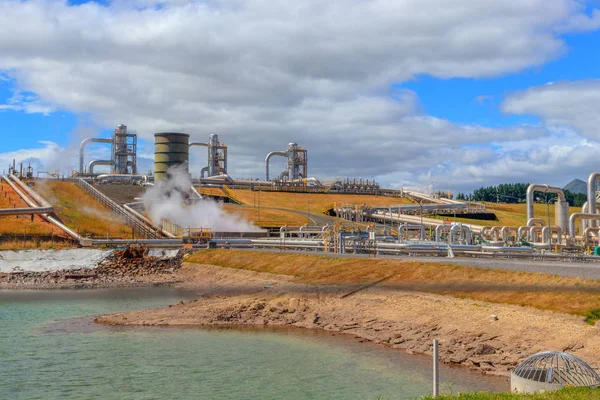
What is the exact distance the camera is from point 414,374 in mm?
18844

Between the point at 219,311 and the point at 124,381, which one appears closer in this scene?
the point at 124,381

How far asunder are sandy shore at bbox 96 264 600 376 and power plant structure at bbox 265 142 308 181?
9386 cm

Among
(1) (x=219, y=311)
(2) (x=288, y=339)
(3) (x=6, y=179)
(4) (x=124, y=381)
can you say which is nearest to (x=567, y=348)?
(2) (x=288, y=339)

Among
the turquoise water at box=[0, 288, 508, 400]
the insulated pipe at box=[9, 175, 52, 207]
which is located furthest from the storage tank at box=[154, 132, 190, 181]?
the turquoise water at box=[0, 288, 508, 400]

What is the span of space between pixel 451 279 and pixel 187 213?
49647 millimetres

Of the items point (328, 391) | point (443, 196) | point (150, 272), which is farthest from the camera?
point (443, 196)

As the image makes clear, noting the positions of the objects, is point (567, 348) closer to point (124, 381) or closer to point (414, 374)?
point (414, 374)

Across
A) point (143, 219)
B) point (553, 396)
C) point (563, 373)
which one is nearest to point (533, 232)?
point (143, 219)

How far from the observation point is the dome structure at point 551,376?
12.5 m

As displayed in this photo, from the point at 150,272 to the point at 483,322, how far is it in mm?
35277

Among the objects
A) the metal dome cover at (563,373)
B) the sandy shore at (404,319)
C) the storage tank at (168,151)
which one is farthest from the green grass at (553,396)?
Result: the storage tank at (168,151)

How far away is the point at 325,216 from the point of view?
8944 centimetres

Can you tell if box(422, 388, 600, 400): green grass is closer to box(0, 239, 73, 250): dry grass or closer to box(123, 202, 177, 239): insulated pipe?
box(0, 239, 73, 250): dry grass

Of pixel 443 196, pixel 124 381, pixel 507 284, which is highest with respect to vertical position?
pixel 443 196
